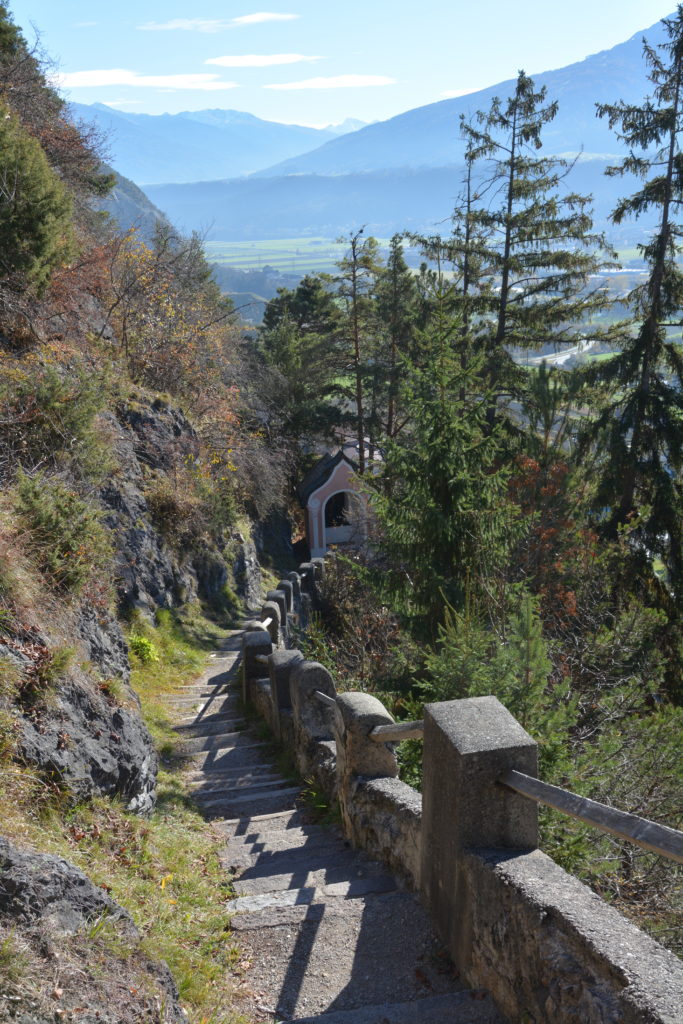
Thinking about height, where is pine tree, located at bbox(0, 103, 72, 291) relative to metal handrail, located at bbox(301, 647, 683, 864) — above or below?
above

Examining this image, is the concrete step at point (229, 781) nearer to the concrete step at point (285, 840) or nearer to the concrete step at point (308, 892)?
the concrete step at point (285, 840)

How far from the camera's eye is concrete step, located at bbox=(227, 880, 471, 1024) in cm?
384

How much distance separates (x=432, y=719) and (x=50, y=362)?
34.6 ft

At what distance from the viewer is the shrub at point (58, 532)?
23.4ft

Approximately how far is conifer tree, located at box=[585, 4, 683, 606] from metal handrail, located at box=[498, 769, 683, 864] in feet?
45.5

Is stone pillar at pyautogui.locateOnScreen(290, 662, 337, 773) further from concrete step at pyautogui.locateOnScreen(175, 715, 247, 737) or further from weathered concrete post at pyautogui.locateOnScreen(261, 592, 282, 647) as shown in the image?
weathered concrete post at pyautogui.locateOnScreen(261, 592, 282, 647)

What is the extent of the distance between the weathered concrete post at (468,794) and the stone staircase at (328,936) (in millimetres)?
252

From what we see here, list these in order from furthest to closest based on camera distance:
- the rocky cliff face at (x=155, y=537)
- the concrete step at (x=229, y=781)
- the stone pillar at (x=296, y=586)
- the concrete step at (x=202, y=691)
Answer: the stone pillar at (x=296, y=586)
the rocky cliff face at (x=155, y=537)
the concrete step at (x=202, y=691)
the concrete step at (x=229, y=781)

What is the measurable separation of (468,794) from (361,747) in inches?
82.0

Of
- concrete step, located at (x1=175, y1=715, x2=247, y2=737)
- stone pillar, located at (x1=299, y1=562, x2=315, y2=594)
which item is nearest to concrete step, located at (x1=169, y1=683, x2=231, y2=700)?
concrete step, located at (x1=175, y1=715, x2=247, y2=737)

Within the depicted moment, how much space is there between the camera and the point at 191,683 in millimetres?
13078

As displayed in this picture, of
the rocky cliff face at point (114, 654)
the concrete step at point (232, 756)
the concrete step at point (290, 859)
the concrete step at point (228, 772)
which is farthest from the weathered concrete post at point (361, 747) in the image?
the concrete step at point (232, 756)

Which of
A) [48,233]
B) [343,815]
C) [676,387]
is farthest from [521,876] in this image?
[676,387]

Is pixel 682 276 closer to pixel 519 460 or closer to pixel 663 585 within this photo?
pixel 519 460
